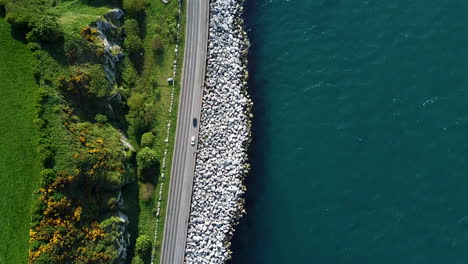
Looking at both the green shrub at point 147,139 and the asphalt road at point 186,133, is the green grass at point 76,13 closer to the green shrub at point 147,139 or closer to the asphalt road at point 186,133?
the asphalt road at point 186,133

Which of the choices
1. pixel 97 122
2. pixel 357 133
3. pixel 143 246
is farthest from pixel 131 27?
pixel 357 133

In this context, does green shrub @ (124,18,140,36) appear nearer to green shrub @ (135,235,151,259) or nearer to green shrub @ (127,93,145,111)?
green shrub @ (127,93,145,111)

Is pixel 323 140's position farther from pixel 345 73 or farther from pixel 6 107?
pixel 6 107

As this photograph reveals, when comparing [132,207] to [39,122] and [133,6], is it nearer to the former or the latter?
[39,122]

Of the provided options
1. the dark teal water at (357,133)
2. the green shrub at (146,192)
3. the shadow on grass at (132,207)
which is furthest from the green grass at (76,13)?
the dark teal water at (357,133)

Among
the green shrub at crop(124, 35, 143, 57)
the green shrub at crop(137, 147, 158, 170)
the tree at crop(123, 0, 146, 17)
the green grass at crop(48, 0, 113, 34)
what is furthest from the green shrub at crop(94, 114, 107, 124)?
the tree at crop(123, 0, 146, 17)

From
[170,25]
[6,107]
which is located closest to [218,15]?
[170,25]
